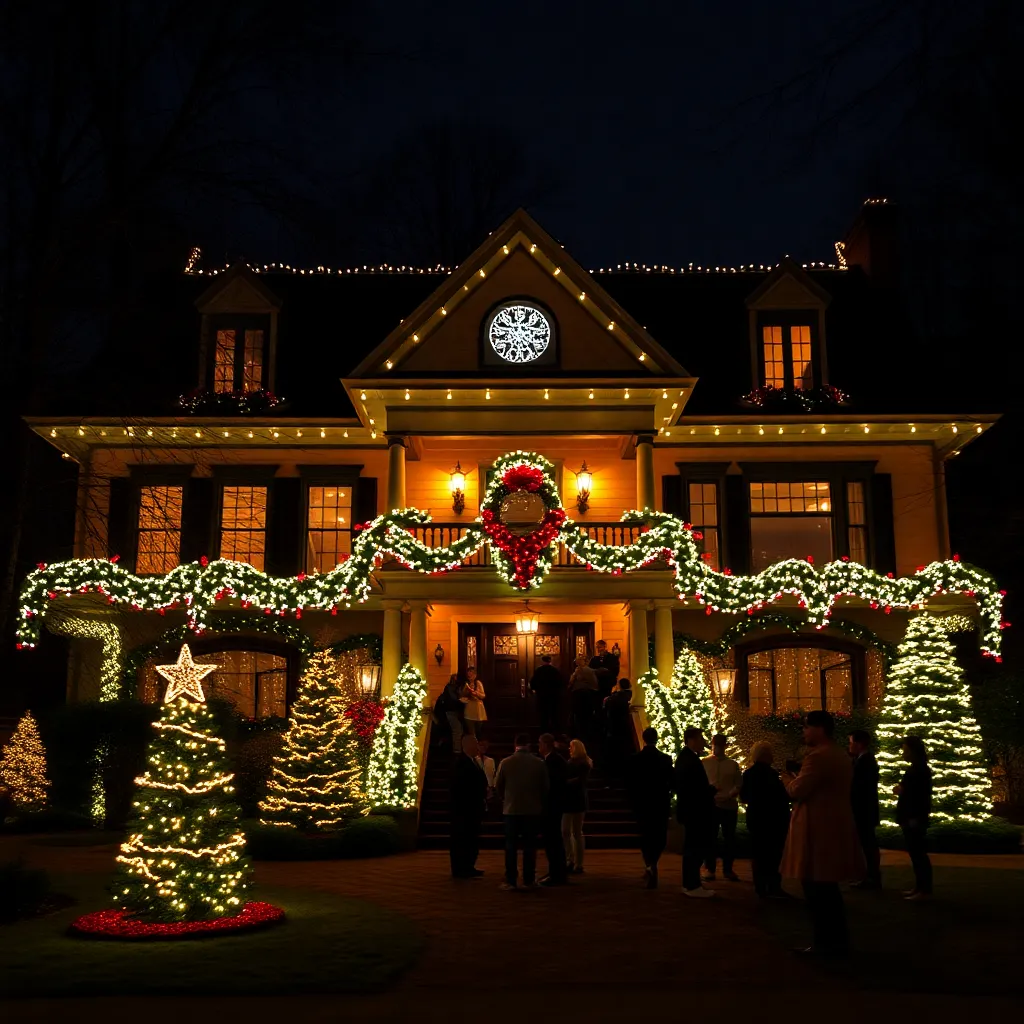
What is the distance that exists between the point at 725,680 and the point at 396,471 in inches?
300

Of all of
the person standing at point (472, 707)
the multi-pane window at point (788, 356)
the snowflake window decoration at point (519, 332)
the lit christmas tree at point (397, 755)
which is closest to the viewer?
the lit christmas tree at point (397, 755)

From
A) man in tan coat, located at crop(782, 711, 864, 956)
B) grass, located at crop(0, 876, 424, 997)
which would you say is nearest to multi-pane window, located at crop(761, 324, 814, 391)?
man in tan coat, located at crop(782, 711, 864, 956)

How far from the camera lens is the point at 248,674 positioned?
77.5ft

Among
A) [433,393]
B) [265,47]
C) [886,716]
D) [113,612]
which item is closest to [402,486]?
[433,393]

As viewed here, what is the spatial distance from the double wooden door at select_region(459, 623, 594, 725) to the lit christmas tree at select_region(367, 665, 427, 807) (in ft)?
15.3

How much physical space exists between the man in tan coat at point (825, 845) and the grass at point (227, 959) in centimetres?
306

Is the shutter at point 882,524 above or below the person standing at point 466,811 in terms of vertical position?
above

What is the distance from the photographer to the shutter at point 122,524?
917 inches

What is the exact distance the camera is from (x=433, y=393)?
22.0 metres

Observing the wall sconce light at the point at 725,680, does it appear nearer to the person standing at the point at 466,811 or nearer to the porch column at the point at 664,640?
the porch column at the point at 664,640

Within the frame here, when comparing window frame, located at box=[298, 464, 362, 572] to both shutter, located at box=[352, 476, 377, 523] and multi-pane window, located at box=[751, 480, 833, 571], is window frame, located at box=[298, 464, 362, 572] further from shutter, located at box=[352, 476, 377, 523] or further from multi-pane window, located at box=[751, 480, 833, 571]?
multi-pane window, located at box=[751, 480, 833, 571]

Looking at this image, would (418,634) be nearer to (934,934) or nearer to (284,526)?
(284,526)

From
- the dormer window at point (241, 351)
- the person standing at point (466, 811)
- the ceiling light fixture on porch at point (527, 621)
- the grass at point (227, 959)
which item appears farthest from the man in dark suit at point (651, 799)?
the dormer window at point (241, 351)

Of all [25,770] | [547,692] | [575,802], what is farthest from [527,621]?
[575,802]
